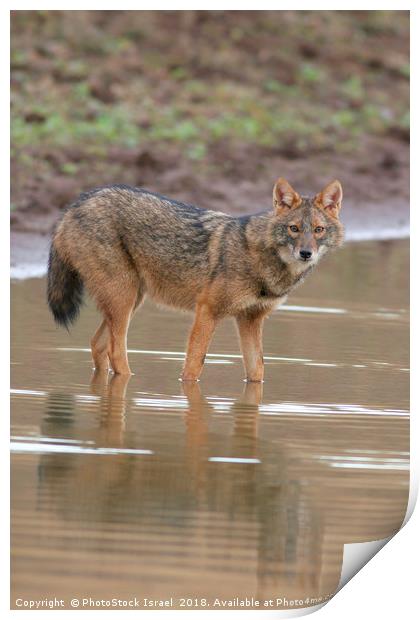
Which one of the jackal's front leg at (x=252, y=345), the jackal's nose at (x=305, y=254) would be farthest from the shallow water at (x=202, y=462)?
the jackal's nose at (x=305, y=254)

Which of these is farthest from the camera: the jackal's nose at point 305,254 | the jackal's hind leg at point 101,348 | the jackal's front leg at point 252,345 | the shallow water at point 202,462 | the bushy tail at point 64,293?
the bushy tail at point 64,293

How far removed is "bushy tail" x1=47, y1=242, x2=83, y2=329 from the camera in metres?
10.7

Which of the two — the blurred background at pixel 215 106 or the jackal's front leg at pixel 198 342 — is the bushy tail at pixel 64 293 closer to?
the jackal's front leg at pixel 198 342

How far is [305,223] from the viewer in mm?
10047

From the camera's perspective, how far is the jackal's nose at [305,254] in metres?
9.95

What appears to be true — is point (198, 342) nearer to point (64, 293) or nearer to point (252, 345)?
point (252, 345)

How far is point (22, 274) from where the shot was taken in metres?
14.1

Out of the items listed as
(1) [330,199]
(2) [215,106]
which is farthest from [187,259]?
(2) [215,106]

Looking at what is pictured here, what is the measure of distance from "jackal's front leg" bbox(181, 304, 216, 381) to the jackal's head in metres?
0.72

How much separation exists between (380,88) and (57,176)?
10.5 m

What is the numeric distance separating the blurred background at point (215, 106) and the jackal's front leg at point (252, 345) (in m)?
7.84

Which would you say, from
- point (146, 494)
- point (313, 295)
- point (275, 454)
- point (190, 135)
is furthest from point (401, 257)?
point (146, 494)

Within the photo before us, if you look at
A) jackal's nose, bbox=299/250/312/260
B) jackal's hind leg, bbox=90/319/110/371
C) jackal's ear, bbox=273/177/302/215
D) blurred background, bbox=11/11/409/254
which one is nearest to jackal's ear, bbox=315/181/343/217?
jackal's ear, bbox=273/177/302/215
